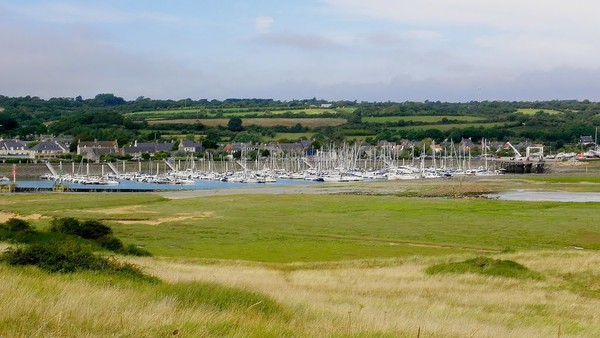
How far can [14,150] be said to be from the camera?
174 m

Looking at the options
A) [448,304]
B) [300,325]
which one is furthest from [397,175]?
[300,325]

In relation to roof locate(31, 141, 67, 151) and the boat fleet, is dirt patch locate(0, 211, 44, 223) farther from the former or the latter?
roof locate(31, 141, 67, 151)

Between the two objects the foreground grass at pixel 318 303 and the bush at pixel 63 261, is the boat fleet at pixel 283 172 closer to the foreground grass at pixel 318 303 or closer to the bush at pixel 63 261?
the foreground grass at pixel 318 303

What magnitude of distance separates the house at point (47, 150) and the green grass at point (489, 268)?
15075cm

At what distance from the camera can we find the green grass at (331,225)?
40.9 metres

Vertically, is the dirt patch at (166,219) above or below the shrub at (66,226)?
below

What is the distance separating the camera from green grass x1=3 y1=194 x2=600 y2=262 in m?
40.9

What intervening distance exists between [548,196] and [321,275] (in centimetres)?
6026

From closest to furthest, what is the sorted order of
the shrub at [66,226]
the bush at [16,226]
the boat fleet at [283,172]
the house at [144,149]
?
the bush at [16,226] → the shrub at [66,226] → the boat fleet at [283,172] → the house at [144,149]

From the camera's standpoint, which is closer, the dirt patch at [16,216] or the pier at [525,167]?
the dirt patch at [16,216]

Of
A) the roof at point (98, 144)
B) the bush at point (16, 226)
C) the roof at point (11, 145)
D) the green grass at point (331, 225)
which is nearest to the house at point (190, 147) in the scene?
the roof at point (98, 144)

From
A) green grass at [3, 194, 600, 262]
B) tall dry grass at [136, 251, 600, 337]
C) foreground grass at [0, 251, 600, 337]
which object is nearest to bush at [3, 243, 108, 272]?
foreground grass at [0, 251, 600, 337]

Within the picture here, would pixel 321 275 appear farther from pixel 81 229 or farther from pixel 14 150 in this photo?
pixel 14 150

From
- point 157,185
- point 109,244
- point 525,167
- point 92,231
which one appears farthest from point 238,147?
point 109,244
